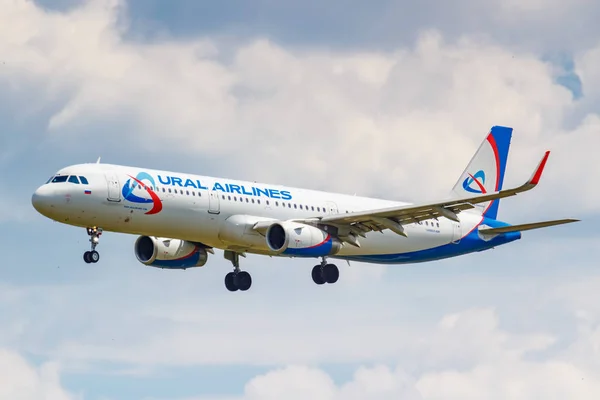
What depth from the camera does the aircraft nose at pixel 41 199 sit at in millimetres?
59781

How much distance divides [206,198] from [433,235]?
14771 millimetres

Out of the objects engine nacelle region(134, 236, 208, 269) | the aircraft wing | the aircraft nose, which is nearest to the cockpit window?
the aircraft nose

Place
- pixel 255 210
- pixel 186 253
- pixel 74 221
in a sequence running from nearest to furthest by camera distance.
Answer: pixel 74 221 < pixel 255 210 < pixel 186 253

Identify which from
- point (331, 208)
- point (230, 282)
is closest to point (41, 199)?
point (230, 282)

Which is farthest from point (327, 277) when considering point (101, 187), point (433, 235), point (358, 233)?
point (101, 187)

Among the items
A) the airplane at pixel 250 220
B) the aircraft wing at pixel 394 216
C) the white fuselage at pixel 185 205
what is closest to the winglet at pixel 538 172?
the airplane at pixel 250 220

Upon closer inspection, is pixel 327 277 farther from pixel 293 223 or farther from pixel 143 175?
pixel 143 175

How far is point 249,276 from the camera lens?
71.1 m

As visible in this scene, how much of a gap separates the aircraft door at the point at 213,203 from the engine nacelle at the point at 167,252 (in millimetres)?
6714

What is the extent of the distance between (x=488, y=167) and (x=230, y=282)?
58.6 feet

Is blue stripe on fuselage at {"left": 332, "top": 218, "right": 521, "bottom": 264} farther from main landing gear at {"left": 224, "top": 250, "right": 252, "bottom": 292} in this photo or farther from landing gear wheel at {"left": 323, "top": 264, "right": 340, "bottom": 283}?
main landing gear at {"left": 224, "top": 250, "right": 252, "bottom": 292}

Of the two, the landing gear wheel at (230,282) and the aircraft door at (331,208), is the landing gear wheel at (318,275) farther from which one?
the landing gear wheel at (230,282)

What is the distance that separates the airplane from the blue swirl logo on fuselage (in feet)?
0.15

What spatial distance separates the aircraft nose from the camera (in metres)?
59.8
